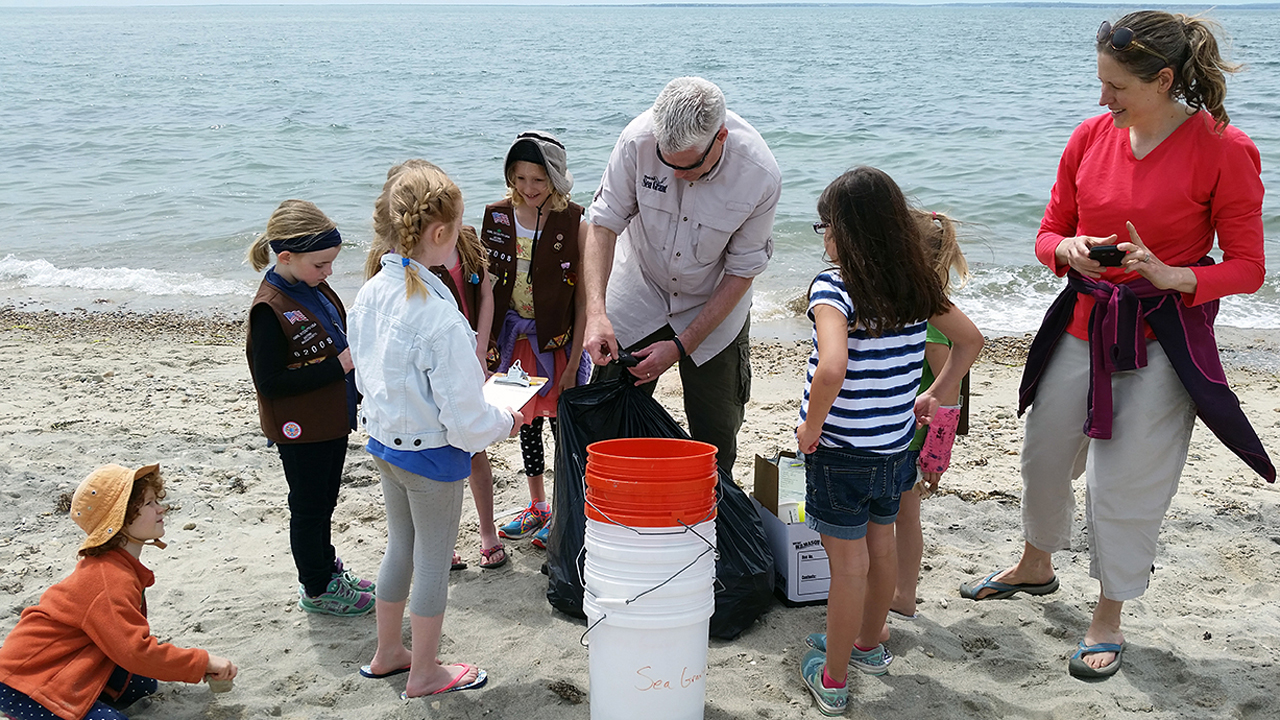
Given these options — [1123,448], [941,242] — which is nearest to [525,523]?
[941,242]

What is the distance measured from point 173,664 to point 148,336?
532 centimetres

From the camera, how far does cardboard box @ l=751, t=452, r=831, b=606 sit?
132 inches

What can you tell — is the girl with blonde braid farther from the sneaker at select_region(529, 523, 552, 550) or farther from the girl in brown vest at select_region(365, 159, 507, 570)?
the sneaker at select_region(529, 523, 552, 550)

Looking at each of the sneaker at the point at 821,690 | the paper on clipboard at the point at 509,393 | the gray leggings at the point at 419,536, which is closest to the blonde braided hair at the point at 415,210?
the paper on clipboard at the point at 509,393

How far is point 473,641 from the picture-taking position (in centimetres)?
320

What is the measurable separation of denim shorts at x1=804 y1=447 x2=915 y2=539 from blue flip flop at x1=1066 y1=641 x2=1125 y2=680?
2.74 feet

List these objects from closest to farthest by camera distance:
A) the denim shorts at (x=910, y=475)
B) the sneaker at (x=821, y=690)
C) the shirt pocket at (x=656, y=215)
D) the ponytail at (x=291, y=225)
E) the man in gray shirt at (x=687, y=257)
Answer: the sneaker at (x=821, y=690) < the denim shorts at (x=910, y=475) < the ponytail at (x=291, y=225) < the man in gray shirt at (x=687, y=257) < the shirt pocket at (x=656, y=215)

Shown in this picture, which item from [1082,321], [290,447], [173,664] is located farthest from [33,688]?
[1082,321]

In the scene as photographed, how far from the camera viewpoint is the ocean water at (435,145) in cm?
968

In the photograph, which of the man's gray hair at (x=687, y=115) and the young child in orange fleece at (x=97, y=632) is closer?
the young child in orange fleece at (x=97, y=632)

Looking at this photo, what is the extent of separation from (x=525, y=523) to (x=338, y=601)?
0.87 metres

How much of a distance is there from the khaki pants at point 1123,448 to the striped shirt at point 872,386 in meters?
0.72

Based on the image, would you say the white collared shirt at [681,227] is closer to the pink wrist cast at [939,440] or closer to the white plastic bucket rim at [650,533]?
the pink wrist cast at [939,440]

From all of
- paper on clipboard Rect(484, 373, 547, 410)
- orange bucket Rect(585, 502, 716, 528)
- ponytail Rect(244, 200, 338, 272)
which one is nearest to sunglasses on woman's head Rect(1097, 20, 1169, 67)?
orange bucket Rect(585, 502, 716, 528)
